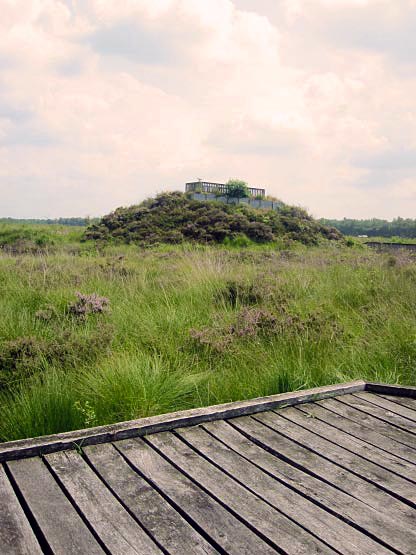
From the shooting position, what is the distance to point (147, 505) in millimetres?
2492

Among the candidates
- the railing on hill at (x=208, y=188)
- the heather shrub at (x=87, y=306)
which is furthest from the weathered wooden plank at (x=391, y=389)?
the railing on hill at (x=208, y=188)

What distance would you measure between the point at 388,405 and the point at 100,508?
2.46 meters

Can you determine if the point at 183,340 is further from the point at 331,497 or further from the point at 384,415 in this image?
the point at 331,497

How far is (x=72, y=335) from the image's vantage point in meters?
5.75

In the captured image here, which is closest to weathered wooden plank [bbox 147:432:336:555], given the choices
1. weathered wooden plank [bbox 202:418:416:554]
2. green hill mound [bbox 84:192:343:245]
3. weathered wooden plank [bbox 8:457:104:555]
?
weathered wooden plank [bbox 202:418:416:554]

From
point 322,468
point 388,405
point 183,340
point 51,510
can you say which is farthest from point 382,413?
point 183,340

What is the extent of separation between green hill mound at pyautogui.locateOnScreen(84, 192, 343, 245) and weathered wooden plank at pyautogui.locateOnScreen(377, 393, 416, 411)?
866 inches

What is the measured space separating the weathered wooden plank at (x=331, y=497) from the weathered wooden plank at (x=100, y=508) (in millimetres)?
839

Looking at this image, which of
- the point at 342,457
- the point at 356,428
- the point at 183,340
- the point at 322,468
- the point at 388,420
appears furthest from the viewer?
the point at 183,340

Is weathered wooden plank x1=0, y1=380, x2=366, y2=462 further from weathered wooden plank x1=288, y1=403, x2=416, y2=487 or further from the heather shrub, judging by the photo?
the heather shrub

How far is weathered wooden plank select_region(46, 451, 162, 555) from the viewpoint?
2172 millimetres

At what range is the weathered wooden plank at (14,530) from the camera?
2.11 meters

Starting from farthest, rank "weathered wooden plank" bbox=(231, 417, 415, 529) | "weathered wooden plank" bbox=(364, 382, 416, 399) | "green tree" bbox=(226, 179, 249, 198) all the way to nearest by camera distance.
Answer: "green tree" bbox=(226, 179, 249, 198) → "weathered wooden plank" bbox=(364, 382, 416, 399) → "weathered wooden plank" bbox=(231, 417, 415, 529)

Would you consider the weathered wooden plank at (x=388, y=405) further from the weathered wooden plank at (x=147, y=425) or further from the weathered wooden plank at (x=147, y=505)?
the weathered wooden plank at (x=147, y=505)
